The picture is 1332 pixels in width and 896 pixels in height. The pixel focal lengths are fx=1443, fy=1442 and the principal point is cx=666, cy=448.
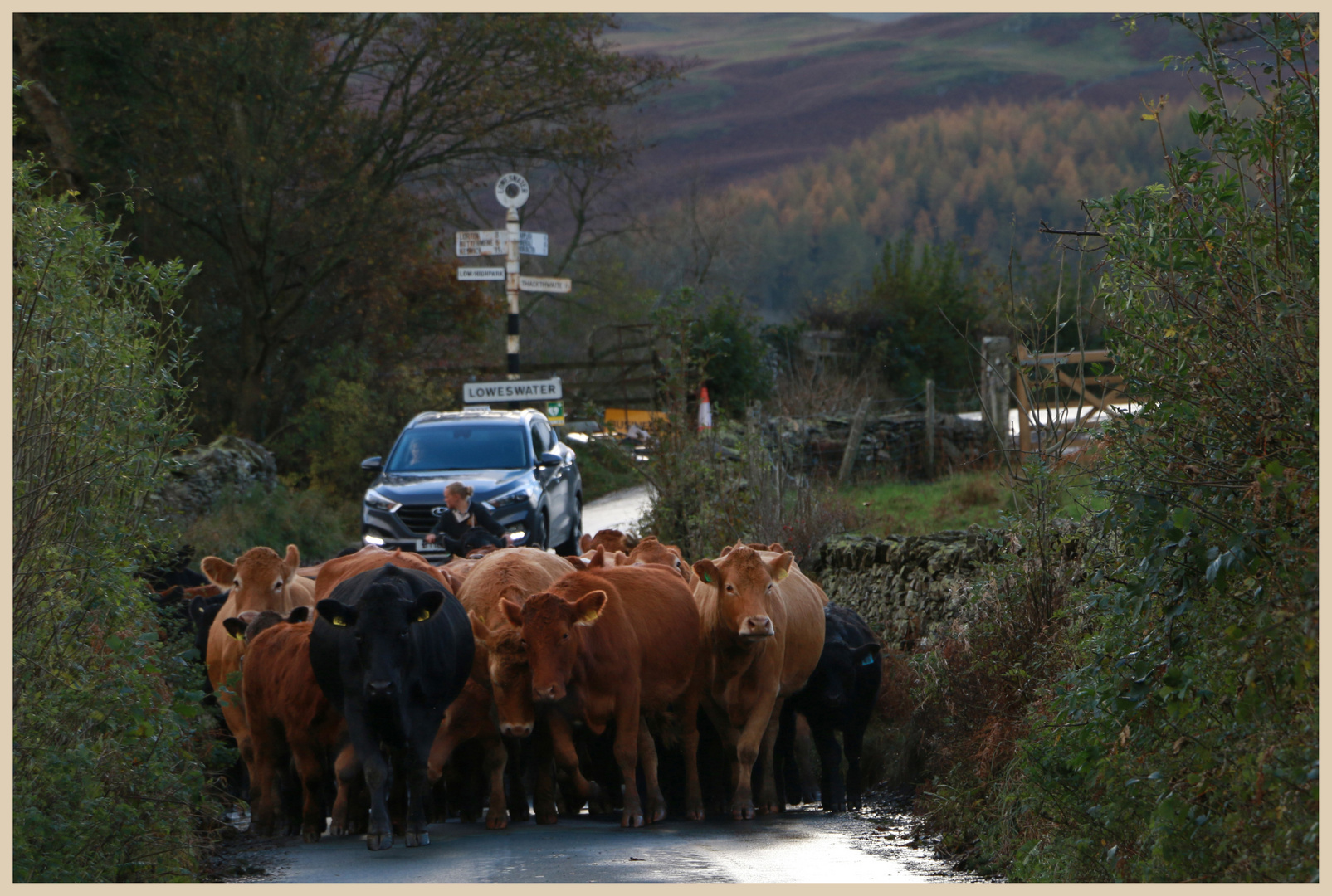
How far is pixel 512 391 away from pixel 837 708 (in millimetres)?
13918

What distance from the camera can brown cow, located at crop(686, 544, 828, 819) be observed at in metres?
8.64

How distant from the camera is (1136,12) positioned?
20.4ft

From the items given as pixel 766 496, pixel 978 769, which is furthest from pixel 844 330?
pixel 978 769

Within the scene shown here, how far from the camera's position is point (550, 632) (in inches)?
309

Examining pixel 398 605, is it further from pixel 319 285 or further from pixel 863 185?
pixel 863 185

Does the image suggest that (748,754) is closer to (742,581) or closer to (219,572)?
(742,581)

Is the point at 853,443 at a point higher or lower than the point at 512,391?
lower

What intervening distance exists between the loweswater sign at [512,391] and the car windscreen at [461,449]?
3.65 metres

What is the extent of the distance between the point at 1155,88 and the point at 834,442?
12870cm

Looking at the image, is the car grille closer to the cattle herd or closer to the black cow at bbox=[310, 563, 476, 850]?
the cattle herd

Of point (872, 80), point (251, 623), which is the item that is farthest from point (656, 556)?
point (872, 80)

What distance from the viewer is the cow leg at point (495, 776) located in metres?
8.05

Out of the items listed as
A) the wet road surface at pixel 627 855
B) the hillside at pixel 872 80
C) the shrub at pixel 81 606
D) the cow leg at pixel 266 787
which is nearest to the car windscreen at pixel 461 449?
the cow leg at pixel 266 787

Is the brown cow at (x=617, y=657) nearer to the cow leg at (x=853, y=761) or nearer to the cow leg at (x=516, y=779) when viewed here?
the cow leg at (x=516, y=779)
